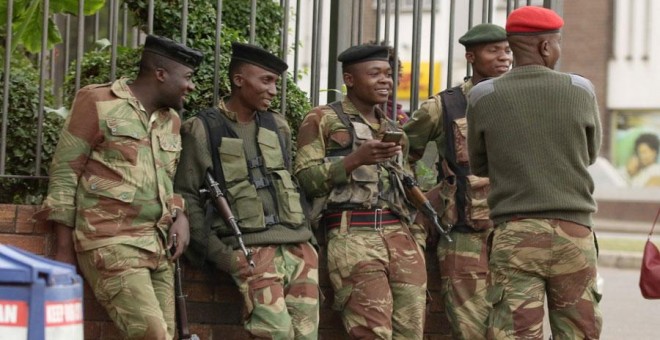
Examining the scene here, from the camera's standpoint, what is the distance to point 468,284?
721 centimetres

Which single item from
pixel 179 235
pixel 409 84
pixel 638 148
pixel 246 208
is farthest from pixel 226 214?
pixel 638 148

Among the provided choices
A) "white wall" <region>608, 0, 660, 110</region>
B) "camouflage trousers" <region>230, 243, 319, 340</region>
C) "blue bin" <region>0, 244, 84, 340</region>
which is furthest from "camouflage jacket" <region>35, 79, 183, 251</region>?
"white wall" <region>608, 0, 660, 110</region>

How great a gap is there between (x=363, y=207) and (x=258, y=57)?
93 centimetres

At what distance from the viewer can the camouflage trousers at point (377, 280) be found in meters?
6.91

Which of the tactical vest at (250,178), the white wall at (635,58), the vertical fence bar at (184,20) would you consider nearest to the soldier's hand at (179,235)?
the tactical vest at (250,178)

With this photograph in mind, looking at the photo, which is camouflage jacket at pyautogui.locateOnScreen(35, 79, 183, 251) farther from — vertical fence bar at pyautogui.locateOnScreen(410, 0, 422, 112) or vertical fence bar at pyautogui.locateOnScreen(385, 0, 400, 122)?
vertical fence bar at pyautogui.locateOnScreen(410, 0, 422, 112)

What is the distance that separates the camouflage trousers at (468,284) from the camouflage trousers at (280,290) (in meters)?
0.79

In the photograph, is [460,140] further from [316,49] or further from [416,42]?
[316,49]

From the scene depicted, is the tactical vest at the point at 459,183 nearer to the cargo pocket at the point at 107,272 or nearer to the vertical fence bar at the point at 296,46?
the vertical fence bar at the point at 296,46

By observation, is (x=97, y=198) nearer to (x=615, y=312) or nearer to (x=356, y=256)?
(x=356, y=256)

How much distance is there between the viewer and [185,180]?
6762 millimetres

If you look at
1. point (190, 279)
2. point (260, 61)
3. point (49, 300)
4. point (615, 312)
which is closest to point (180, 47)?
point (260, 61)

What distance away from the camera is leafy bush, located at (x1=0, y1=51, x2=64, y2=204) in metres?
7.27

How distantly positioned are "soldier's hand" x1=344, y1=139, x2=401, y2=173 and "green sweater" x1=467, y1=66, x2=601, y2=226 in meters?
0.73
